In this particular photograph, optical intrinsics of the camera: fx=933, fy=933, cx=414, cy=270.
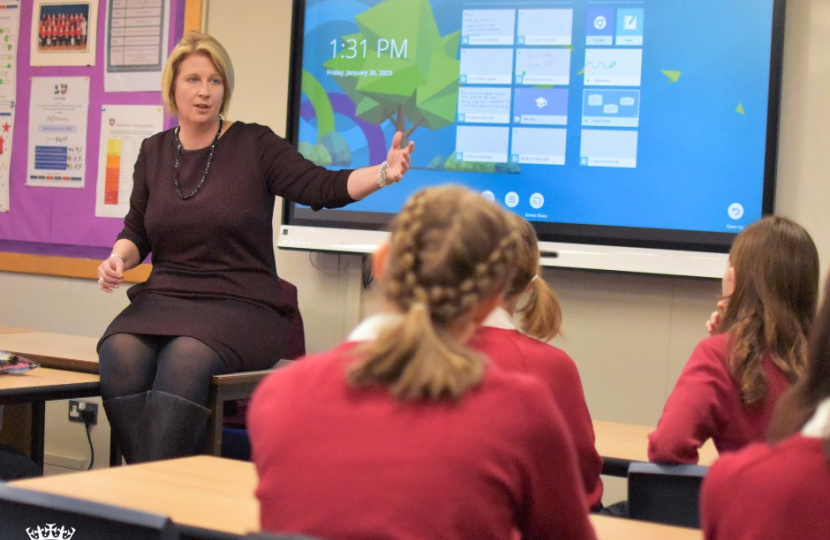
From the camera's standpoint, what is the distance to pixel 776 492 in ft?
3.03

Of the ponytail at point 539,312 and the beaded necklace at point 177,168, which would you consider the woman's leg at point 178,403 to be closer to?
the beaded necklace at point 177,168

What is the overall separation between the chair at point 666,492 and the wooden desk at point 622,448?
210 millimetres

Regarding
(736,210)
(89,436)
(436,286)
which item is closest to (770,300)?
(436,286)

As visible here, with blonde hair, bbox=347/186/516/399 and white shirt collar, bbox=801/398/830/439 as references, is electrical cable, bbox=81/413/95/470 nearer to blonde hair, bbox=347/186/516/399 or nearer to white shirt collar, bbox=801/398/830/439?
blonde hair, bbox=347/186/516/399

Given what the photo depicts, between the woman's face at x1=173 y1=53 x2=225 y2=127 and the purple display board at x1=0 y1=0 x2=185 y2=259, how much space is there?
1231 mm

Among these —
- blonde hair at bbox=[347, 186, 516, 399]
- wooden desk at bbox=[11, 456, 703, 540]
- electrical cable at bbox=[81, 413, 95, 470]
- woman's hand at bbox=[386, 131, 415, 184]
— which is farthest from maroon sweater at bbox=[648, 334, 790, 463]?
electrical cable at bbox=[81, 413, 95, 470]

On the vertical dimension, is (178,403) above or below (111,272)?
below

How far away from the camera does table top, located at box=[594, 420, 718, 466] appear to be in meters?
1.96

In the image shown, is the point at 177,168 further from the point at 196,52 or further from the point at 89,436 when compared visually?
the point at 89,436

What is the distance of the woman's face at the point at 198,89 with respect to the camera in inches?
115

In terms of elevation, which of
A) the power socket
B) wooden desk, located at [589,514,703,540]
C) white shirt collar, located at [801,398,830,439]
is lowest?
the power socket

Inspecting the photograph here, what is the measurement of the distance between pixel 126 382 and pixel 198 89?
37.1 inches

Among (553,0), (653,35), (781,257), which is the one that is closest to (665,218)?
(653,35)

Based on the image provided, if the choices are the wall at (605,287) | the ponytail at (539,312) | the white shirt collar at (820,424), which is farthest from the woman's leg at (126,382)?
the white shirt collar at (820,424)
